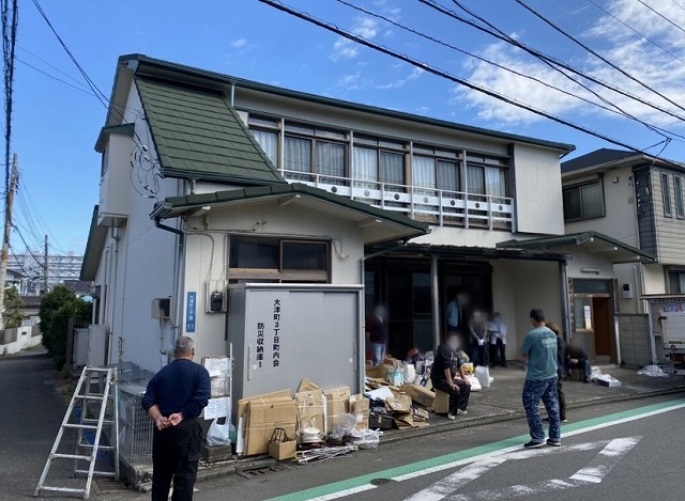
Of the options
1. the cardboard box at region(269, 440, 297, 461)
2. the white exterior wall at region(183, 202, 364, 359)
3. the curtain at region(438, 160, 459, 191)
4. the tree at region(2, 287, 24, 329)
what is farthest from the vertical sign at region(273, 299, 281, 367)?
the tree at region(2, 287, 24, 329)

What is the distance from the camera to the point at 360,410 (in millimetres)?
7465

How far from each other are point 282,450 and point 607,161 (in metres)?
16.3

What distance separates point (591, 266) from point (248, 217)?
36.5 ft

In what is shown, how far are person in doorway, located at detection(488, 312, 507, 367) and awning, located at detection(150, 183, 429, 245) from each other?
237 inches

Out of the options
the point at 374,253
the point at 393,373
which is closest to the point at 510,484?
the point at 393,373

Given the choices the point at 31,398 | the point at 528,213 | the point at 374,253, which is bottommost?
the point at 31,398

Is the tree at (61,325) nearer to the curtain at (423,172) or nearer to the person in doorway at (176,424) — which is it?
the curtain at (423,172)

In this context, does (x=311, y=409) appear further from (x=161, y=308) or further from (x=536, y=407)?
(x=161, y=308)

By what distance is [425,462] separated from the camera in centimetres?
638

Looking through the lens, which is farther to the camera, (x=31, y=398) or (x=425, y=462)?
(x=31, y=398)

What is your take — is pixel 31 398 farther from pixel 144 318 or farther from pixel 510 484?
pixel 510 484

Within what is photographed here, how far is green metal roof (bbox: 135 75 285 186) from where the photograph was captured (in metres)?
8.38

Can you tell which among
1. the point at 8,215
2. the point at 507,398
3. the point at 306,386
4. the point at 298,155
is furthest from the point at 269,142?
the point at 8,215

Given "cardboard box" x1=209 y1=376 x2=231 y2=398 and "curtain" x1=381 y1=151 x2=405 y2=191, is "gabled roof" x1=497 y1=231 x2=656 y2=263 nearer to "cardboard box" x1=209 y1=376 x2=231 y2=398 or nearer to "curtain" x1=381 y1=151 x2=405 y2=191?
"curtain" x1=381 y1=151 x2=405 y2=191
